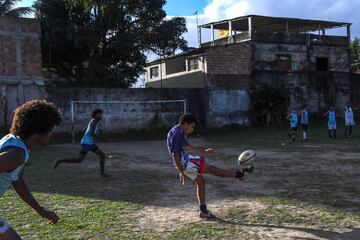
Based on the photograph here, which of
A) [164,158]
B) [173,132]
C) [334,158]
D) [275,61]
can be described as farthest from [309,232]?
[275,61]

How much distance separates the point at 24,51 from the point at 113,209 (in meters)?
17.3

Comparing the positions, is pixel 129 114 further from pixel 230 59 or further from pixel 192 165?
pixel 192 165

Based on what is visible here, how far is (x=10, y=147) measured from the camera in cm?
348

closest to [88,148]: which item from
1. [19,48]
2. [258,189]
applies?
[258,189]

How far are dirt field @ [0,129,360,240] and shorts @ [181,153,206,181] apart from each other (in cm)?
59

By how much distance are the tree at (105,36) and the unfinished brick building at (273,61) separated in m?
2.55

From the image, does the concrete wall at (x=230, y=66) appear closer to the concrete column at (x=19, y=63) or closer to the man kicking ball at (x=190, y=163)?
the concrete column at (x=19, y=63)

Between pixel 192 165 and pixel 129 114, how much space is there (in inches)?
742

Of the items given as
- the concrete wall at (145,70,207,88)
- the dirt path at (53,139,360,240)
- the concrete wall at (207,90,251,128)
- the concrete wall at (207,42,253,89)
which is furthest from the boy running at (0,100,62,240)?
the concrete wall at (145,70,207,88)

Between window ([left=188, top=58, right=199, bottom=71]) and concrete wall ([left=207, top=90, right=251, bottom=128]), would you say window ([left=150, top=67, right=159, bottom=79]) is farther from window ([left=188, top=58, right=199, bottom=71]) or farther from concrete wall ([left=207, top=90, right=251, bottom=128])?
concrete wall ([left=207, top=90, right=251, bottom=128])

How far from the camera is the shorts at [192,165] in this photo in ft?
21.7

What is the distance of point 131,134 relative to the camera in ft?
81.6

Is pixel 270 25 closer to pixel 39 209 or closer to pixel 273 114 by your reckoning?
pixel 273 114

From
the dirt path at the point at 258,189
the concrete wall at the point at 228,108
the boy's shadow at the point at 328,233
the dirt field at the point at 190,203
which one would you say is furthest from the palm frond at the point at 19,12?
the boy's shadow at the point at 328,233
